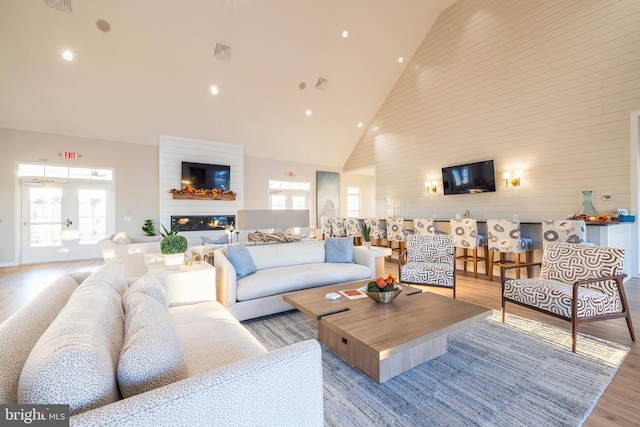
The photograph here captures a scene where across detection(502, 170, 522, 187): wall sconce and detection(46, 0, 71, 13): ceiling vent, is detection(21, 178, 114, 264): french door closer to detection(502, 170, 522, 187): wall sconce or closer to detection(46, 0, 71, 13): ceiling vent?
detection(46, 0, 71, 13): ceiling vent

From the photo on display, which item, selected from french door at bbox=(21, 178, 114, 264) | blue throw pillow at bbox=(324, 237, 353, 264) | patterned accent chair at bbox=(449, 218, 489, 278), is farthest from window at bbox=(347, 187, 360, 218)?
french door at bbox=(21, 178, 114, 264)

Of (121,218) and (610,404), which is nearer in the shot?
(610,404)

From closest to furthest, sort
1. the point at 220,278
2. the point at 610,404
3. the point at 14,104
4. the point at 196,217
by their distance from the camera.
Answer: the point at 610,404
the point at 220,278
the point at 14,104
the point at 196,217

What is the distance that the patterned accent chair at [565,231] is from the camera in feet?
12.0

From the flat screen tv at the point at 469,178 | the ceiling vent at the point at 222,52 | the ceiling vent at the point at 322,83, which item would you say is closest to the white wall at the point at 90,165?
the ceiling vent at the point at 222,52

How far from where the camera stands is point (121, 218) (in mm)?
6602

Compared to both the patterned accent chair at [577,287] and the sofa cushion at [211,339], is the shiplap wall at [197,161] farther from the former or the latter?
the patterned accent chair at [577,287]

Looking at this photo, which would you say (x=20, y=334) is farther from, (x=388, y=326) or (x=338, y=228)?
(x=338, y=228)

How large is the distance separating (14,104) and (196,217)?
A: 3909 millimetres

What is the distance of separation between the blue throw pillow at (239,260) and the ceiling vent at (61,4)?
181 inches

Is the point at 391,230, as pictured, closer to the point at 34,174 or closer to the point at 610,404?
the point at 610,404

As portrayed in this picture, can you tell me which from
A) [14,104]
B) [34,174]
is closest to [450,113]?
[14,104]

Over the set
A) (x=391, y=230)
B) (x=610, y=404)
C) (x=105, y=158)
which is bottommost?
(x=610, y=404)

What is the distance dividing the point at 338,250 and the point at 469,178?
12.6 feet
